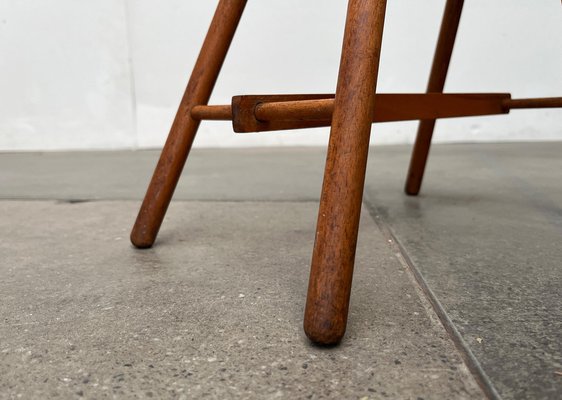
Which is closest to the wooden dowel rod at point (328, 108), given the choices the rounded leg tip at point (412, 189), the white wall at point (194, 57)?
the rounded leg tip at point (412, 189)

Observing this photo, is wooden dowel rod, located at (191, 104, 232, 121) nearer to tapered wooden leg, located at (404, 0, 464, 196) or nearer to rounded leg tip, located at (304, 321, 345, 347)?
rounded leg tip, located at (304, 321, 345, 347)

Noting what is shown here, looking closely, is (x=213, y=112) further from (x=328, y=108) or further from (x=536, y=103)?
(x=536, y=103)

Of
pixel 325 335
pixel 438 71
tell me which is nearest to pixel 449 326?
pixel 325 335

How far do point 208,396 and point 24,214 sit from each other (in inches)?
38.9

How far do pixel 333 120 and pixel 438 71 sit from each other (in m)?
0.77

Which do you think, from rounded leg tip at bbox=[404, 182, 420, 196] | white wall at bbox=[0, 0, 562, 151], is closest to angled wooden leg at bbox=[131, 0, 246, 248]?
rounded leg tip at bbox=[404, 182, 420, 196]

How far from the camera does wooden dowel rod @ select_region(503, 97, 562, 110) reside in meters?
1.02

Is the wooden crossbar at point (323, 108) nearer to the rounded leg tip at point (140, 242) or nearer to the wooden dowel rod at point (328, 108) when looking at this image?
the wooden dowel rod at point (328, 108)

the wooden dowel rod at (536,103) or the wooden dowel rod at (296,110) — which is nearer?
the wooden dowel rod at (296,110)

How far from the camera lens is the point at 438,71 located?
4.02 ft

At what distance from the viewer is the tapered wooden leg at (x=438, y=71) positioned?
1.17m

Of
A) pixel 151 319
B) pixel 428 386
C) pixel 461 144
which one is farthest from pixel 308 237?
pixel 461 144

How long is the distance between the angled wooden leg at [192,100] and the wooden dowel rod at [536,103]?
0.59m

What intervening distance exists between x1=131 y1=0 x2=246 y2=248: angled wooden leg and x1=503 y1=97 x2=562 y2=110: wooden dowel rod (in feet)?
1.93
